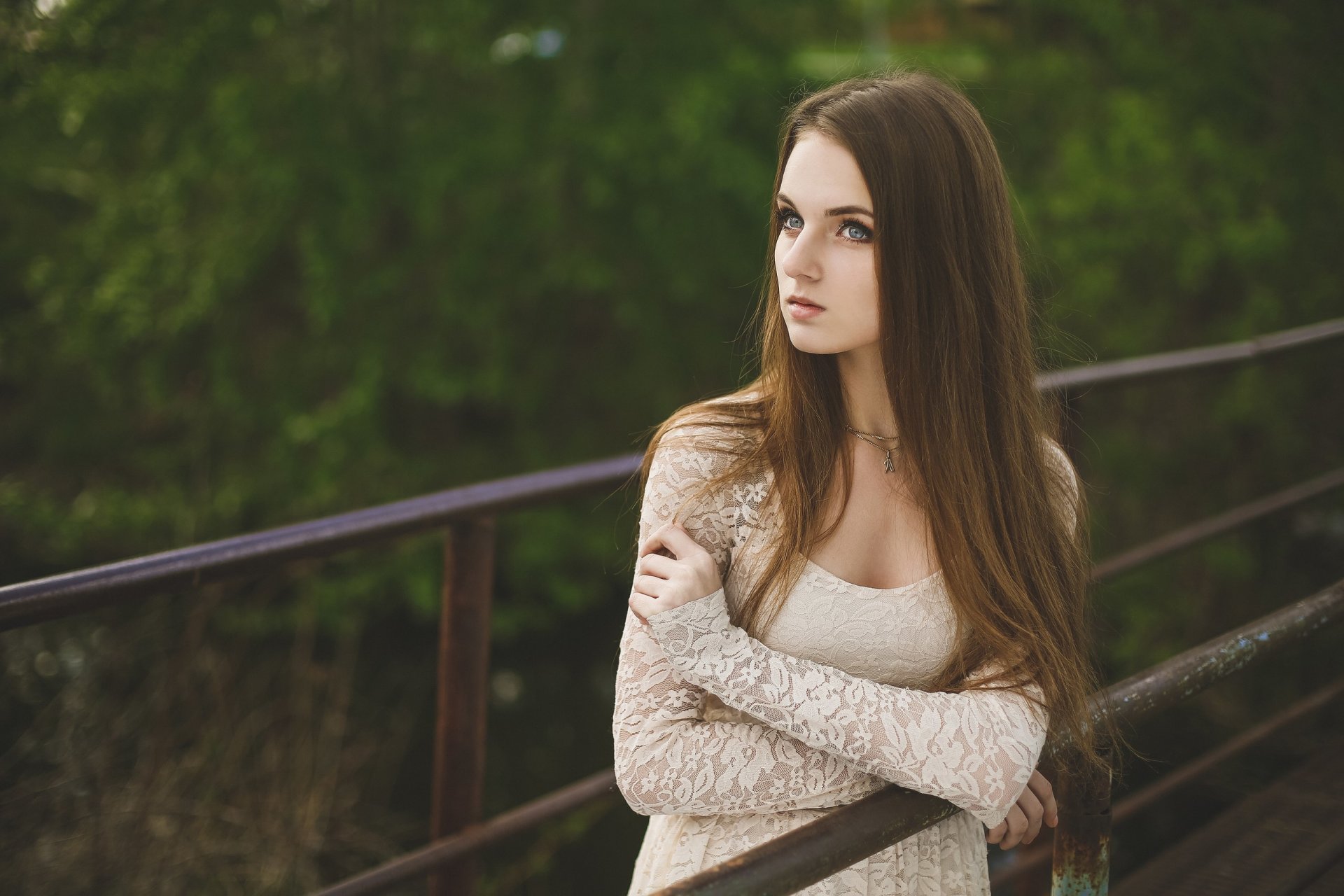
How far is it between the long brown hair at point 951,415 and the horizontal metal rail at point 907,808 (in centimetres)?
11

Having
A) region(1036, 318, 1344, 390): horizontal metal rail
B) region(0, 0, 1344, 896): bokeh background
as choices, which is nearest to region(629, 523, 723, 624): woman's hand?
region(1036, 318, 1344, 390): horizontal metal rail

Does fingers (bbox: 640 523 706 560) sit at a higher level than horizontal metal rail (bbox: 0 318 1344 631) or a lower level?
higher

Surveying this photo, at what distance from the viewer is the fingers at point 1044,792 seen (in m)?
1.41

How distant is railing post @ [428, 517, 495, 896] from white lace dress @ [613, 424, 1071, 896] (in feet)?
1.84

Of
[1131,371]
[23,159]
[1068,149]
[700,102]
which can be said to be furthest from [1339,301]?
[23,159]

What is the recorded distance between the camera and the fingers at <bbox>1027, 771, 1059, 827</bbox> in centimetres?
141

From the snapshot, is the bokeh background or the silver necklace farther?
the bokeh background

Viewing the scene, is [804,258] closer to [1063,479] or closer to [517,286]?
[1063,479]

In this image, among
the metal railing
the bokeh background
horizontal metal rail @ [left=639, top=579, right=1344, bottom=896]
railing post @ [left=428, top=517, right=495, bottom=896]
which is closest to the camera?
horizontal metal rail @ [left=639, top=579, right=1344, bottom=896]

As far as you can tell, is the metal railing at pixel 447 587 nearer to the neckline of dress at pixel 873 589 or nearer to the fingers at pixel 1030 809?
the neckline of dress at pixel 873 589

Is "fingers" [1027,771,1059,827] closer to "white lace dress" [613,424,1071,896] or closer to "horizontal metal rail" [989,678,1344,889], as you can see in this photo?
"white lace dress" [613,424,1071,896]

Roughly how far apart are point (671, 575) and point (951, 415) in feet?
1.38

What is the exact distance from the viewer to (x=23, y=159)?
774 centimetres

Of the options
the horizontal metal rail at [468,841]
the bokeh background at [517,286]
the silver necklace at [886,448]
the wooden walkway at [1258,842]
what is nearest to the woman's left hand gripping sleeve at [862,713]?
the silver necklace at [886,448]
